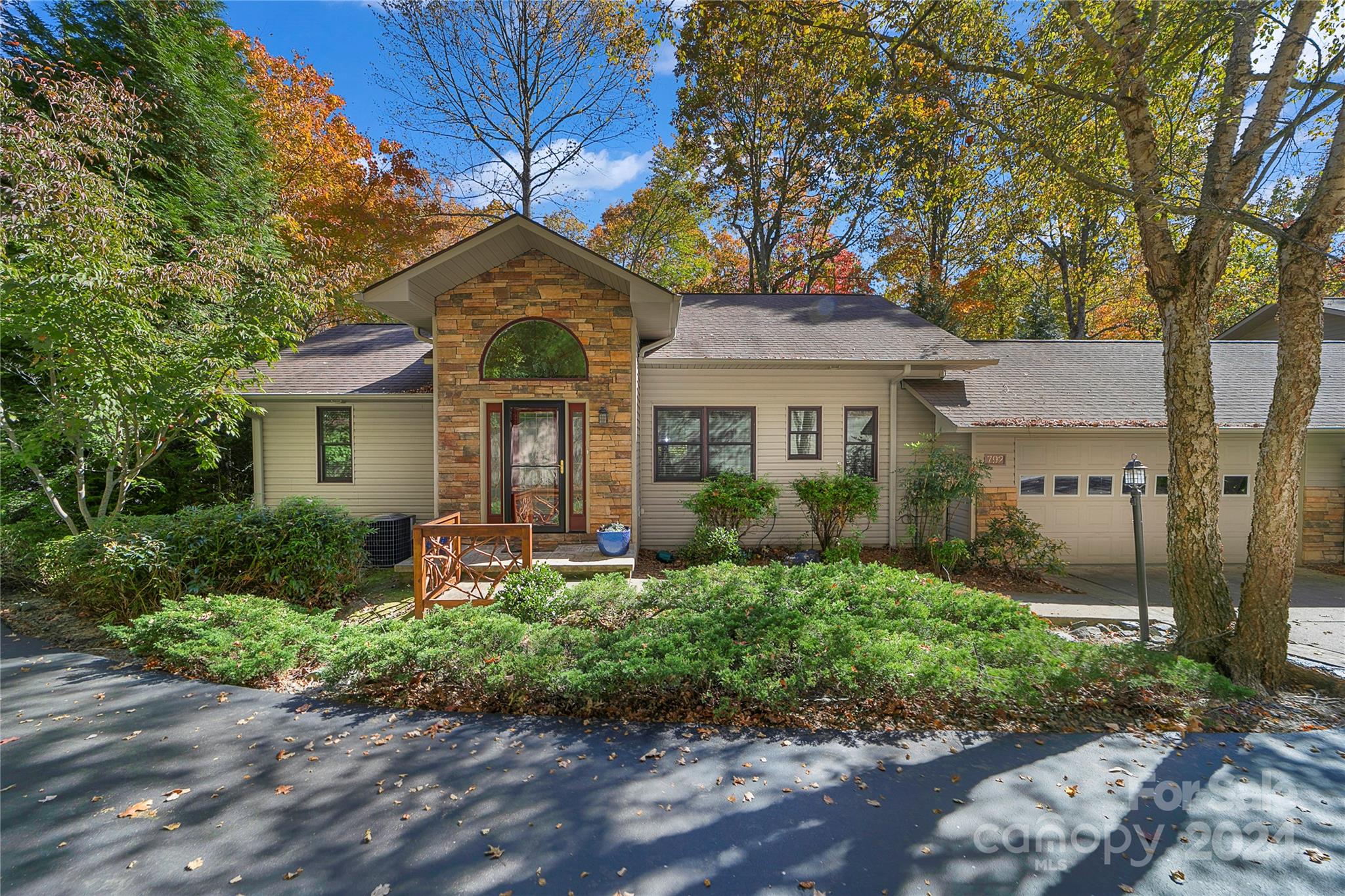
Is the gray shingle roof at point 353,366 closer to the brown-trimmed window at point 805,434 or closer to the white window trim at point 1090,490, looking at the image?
the brown-trimmed window at point 805,434

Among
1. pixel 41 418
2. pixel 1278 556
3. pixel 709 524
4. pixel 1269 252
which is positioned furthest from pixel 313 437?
pixel 1269 252

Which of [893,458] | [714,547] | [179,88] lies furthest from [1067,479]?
[179,88]

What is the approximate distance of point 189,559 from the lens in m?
5.66

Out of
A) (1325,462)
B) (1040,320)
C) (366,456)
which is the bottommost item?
(1325,462)

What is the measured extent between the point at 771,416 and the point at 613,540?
3.53m

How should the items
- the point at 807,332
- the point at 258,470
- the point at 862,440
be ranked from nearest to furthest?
the point at 862,440 < the point at 258,470 < the point at 807,332

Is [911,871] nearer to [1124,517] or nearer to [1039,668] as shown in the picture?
[1039,668]

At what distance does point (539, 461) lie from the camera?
8.14 meters

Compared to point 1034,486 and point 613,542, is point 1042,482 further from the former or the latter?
point 613,542

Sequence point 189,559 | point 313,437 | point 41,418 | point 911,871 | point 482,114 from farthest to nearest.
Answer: point 482,114
point 313,437
point 41,418
point 189,559
point 911,871

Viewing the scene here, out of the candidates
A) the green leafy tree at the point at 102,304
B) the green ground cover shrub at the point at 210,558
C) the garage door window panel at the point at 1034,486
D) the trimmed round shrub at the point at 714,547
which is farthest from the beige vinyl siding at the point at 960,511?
the green leafy tree at the point at 102,304

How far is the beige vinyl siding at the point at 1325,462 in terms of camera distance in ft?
29.2

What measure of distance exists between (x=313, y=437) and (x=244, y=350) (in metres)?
3.31

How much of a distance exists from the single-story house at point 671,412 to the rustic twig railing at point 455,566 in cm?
140
